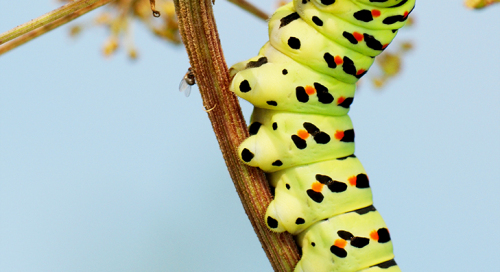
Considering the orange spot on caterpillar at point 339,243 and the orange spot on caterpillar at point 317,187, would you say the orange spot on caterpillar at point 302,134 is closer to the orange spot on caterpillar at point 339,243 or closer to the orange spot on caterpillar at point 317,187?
the orange spot on caterpillar at point 317,187

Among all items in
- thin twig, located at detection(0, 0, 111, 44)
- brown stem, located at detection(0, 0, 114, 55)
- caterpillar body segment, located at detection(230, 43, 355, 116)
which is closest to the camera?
thin twig, located at detection(0, 0, 111, 44)

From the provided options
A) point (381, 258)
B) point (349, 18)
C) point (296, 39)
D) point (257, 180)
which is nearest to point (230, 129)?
point (257, 180)

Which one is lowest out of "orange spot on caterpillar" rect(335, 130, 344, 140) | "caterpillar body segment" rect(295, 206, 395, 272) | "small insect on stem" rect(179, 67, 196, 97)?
"caterpillar body segment" rect(295, 206, 395, 272)

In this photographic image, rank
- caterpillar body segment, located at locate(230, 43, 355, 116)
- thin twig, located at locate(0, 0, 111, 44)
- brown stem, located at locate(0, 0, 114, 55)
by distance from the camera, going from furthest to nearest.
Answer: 1. caterpillar body segment, located at locate(230, 43, 355, 116)
2. brown stem, located at locate(0, 0, 114, 55)
3. thin twig, located at locate(0, 0, 111, 44)

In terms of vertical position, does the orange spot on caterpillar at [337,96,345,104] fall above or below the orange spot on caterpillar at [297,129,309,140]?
above

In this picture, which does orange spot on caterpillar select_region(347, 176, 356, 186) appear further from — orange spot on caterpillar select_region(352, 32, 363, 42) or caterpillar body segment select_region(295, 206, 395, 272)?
orange spot on caterpillar select_region(352, 32, 363, 42)

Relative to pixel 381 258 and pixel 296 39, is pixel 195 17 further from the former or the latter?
pixel 381 258

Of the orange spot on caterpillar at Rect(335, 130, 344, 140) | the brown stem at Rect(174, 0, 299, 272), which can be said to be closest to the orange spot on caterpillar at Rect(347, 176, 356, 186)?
the orange spot on caterpillar at Rect(335, 130, 344, 140)
